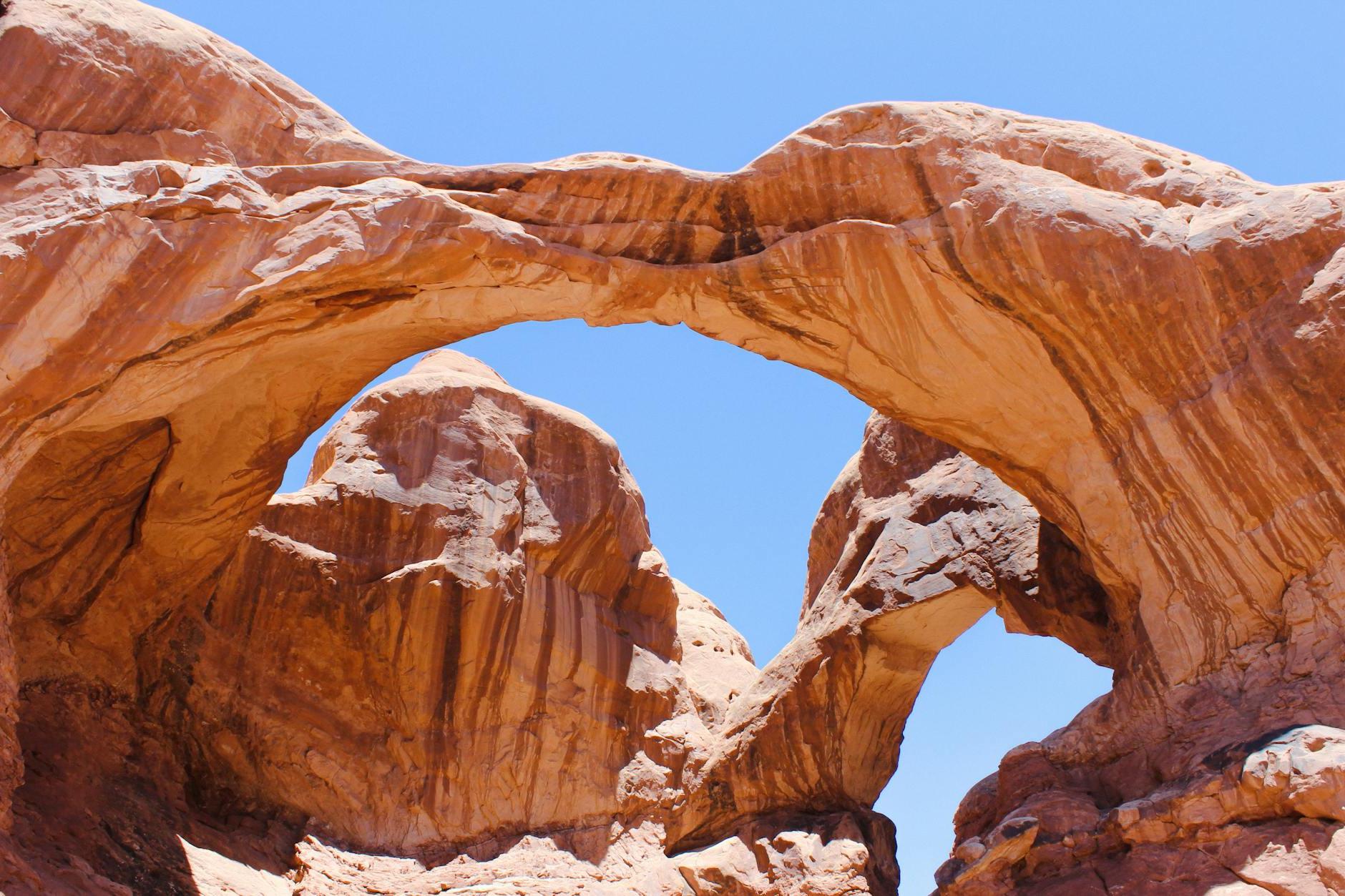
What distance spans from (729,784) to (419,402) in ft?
22.7

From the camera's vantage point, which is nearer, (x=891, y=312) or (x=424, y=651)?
(x=891, y=312)

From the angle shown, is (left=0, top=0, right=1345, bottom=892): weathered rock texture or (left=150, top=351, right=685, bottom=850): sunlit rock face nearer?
(left=0, top=0, right=1345, bottom=892): weathered rock texture

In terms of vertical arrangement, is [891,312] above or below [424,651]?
above

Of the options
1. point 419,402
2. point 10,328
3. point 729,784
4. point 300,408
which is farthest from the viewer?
point 419,402

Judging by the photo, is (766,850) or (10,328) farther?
(766,850)

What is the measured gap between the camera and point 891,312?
46.1 feet

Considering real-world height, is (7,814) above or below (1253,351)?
below

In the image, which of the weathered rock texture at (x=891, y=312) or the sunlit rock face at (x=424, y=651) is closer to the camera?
the weathered rock texture at (x=891, y=312)

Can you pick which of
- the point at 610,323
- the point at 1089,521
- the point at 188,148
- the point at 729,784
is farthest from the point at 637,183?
the point at 729,784

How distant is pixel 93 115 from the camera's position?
12984mm

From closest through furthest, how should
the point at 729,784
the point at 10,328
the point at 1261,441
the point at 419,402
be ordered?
the point at 10,328 → the point at 1261,441 → the point at 729,784 → the point at 419,402

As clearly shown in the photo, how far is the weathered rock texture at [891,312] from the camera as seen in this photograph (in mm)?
12180

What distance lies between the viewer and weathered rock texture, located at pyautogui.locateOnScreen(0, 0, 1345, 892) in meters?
12.2

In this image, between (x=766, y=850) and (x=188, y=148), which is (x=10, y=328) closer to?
(x=188, y=148)
